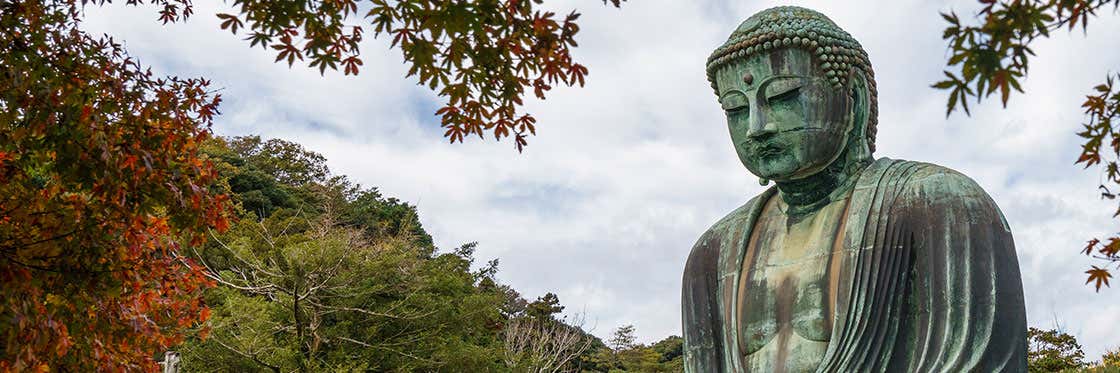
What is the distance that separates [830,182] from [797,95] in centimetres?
47

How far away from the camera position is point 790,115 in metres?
5.86

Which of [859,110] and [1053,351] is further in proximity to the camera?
[1053,351]

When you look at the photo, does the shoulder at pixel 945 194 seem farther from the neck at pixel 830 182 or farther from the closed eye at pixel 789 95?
the closed eye at pixel 789 95

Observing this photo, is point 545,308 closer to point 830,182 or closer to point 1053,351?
point 1053,351

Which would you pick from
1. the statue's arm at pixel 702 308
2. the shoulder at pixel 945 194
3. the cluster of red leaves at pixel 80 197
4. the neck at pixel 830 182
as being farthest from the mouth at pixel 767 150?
the cluster of red leaves at pixel 80 197

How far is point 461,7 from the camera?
4.45m

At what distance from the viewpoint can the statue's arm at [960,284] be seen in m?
5.16

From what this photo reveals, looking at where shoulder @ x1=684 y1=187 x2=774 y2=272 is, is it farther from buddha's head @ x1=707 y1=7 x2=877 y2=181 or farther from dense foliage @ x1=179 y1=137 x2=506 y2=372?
dense foliage @ x1=179 y1=137 x2=506 y2=372

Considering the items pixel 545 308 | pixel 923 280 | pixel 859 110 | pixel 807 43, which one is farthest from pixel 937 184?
pixel 545 308

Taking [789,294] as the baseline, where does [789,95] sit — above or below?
above

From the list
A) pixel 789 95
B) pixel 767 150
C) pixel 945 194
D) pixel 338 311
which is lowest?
pixel 945 194

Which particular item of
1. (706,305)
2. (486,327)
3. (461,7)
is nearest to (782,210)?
(706,305)

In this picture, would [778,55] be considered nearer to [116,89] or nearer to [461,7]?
[461,7]

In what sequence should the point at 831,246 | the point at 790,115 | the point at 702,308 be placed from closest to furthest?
the point at 831,246
the point at 790,115
the point at 702,308
